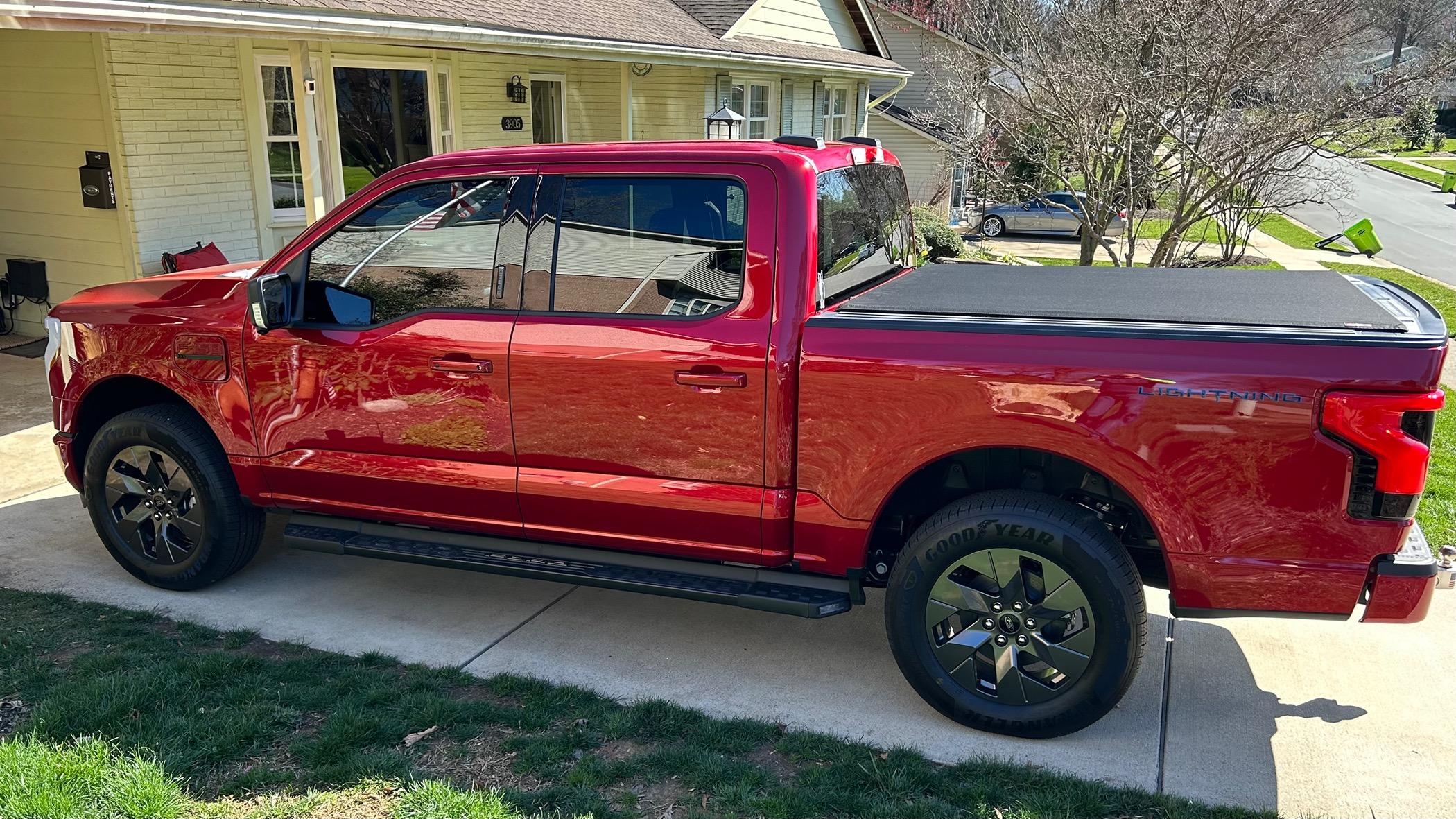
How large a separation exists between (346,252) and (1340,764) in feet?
13.8

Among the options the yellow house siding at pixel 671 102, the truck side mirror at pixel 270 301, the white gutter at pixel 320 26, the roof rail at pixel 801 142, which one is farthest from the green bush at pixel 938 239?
the truck side mirror at pixel 270 301

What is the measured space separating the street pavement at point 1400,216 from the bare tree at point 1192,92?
4650 mm

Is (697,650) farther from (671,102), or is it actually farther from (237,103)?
(671,102)

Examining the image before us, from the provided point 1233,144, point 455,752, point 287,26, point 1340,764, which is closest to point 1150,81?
point 1233,144

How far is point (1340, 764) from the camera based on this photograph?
12.3ft

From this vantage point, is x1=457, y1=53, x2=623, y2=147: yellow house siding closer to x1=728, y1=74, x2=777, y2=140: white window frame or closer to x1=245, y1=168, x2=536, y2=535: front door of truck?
x1=728, y1=74, x2=777, y2=140: white window frame

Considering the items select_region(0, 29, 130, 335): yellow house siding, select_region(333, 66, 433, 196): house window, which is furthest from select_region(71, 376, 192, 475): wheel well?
select_region(333, 66, 433, 196): house window

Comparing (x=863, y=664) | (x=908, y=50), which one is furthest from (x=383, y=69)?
(x=908, y=50)

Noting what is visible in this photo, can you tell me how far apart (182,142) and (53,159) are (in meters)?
1.10

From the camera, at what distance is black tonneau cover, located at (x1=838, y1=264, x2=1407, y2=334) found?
362 centimetres

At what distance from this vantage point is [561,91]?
51.3 feet

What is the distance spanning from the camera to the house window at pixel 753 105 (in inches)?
734

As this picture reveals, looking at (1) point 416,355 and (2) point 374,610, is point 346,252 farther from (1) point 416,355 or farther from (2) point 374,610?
(2) point 374,610

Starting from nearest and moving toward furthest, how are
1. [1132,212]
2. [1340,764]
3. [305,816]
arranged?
1. [305,816]
2. [1340,764]
3. [1132,212]
